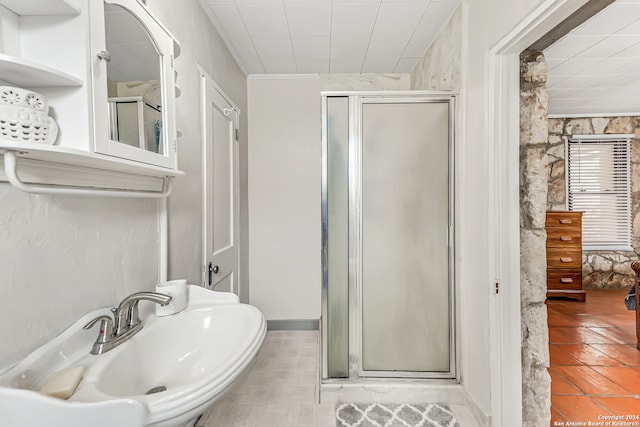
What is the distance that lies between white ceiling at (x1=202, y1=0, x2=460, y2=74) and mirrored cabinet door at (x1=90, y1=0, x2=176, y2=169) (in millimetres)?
1049

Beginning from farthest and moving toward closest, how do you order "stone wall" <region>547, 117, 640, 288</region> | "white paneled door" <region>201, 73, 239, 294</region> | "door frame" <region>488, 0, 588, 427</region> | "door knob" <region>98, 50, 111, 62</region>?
"stone wall" <region>547, 117, 640, 288</region>, "white paneled door" <region>201, 73, 239, 294</region>, "door frame" <region>488, 0, 588, 427</region>, "door knob" <region>98, 50, 111, 62</region>

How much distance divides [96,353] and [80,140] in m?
0.63

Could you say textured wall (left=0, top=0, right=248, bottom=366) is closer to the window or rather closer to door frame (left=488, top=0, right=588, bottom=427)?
door frame (left=488, top=0, right=588, bottom=427)

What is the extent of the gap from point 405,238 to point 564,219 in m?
3.07

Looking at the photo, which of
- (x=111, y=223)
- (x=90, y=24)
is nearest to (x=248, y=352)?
(x=111, y=223)

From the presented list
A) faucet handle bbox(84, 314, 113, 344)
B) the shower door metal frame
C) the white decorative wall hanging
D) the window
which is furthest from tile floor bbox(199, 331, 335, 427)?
the window

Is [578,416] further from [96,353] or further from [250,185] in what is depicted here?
[250,185]

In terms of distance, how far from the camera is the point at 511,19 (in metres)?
1.38

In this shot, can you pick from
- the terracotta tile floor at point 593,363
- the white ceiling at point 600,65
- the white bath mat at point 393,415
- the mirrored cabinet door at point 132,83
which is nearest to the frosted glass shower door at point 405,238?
the white bath mat at point 393,415

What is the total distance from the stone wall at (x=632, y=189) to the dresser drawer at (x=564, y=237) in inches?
19.5

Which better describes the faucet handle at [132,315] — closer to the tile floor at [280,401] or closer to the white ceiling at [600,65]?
the tile floor at [280,401]

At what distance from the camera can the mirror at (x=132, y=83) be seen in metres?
0.92

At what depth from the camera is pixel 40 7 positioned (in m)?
0.76

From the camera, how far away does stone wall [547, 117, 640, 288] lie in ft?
13.6
